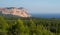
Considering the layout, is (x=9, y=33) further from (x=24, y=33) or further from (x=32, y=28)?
(x=32, y=28)

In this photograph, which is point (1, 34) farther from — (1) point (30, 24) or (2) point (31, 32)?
(1) point (30, 24)

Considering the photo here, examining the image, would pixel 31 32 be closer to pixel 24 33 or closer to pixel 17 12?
pixel 24 33

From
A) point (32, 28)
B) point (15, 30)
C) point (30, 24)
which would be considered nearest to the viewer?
point (15, 30)

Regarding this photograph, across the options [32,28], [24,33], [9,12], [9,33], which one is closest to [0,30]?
[9,33]

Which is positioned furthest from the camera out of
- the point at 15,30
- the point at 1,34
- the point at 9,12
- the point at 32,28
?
the point at 9,12

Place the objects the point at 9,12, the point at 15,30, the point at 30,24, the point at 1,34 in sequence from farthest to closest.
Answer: the point at 9,12, the point at 30,24, the point at 15,30, the point at 1,34

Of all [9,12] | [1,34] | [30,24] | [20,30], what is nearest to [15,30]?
[20,30]

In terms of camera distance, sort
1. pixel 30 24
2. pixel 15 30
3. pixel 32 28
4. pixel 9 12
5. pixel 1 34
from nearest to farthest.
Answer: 1. pixel 1 34
2. pixel 15 30
3. pixel 32 28
4. pixel 30 24
5. pixel 9 12

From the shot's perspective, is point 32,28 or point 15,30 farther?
point 32,28

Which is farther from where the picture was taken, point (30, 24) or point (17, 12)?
point (17, 12)
